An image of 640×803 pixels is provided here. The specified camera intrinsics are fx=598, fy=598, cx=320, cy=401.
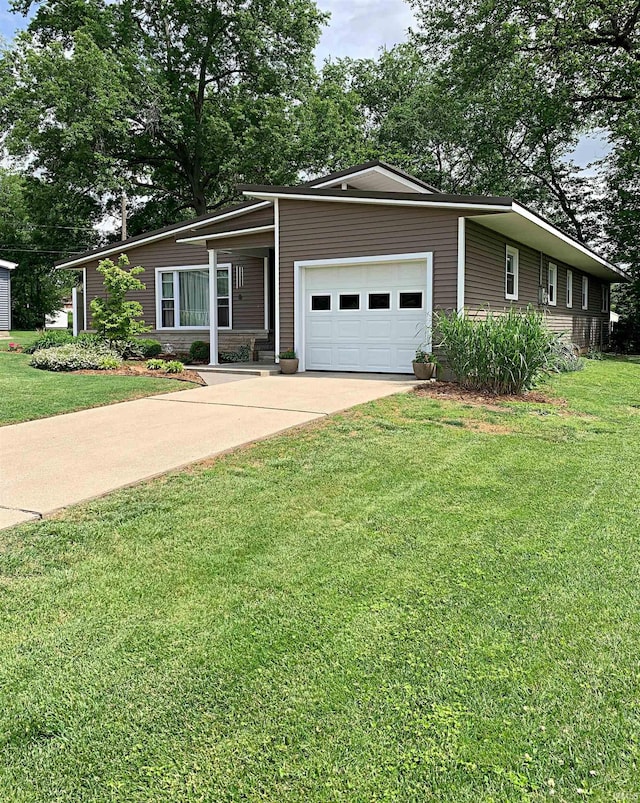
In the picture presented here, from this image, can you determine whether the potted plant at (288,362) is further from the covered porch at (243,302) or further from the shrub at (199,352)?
the shrub at (199,352)

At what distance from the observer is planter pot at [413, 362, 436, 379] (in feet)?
35.1

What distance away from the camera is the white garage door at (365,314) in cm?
1174

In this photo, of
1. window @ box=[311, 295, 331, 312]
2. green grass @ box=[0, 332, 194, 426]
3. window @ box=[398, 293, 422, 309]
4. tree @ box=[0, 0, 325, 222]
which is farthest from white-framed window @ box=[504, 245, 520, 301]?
tree @ box=[0, 0, 325, 222]

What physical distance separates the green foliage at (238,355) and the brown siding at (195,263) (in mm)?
1102

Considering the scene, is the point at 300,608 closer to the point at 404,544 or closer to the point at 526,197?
the point at 404,544

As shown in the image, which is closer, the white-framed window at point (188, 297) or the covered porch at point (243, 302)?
the covered porch at point (243, 302)

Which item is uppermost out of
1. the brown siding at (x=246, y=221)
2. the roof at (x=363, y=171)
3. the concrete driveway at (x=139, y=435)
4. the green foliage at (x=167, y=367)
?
the roof at (x=363, y=171)

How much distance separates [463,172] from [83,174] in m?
18.7

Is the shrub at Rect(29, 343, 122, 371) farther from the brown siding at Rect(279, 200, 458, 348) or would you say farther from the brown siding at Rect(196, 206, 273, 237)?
the brown siding at Rect(196, 206, 273, 237)

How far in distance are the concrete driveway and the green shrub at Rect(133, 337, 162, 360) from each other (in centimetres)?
652

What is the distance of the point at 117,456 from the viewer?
5441 millimetres

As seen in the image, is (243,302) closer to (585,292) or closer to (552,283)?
(552,283)

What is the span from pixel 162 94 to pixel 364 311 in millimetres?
21266

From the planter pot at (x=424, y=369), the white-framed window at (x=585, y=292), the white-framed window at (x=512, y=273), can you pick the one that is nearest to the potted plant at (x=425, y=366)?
the planter pot at (x=424, y=369)
